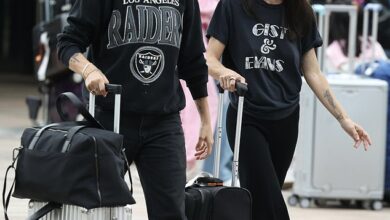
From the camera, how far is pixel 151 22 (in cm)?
452

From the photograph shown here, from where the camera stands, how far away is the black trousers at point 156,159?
454 cm

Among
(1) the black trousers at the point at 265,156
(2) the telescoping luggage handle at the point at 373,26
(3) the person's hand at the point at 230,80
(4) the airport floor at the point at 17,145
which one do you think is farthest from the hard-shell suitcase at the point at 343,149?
(3) the person's hand at the point at 230,80

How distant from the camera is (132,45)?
4.50 m

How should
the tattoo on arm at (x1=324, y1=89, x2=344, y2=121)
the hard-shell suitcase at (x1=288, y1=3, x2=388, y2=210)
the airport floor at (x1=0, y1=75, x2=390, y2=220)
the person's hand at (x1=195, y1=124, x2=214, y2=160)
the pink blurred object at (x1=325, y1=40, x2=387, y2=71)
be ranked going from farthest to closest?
the pink blurred object at (x1=325, y1=40, x2=387, y2=71), the hard-shell suitcase at (x1=288, y1=3, x2=388, y2=210), the airport floor at (x1=0, y1=75, x2=390, y2=220), the tattoo on arm at (x1=324, y1=89, x2=344, y2=121), the person's hand at (x1=195, y1=124, x2=214, y2=160)

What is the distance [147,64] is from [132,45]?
98 millimetres

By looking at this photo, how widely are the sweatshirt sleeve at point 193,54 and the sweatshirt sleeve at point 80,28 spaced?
1.43 ft

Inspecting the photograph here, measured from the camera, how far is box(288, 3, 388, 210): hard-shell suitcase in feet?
26.5

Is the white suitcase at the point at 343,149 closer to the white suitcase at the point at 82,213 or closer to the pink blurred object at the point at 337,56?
the pink blurred object at the point at 337,56

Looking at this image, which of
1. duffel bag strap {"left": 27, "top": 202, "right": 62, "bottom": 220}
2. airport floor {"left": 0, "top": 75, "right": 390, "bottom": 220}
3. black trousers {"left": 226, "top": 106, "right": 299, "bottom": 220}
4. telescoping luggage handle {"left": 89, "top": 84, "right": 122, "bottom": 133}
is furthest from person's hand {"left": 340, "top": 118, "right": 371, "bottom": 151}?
airport floor {"left": 0, "top": 75, "right": 390, "bottom": 220}

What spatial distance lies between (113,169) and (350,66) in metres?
4.63

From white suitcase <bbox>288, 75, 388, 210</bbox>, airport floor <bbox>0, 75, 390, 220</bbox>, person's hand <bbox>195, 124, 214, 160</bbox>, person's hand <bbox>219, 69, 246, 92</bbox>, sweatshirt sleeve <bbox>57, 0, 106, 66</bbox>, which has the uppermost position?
sweatshirt sleeve <bbox>57, 0, 106, 66</bbox>

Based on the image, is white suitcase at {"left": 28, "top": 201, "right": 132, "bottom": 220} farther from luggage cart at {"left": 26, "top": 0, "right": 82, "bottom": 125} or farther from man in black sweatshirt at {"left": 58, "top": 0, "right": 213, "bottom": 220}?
luggage cart at {"left": 26, "top": 0, "right": 82, "bottom": 125}

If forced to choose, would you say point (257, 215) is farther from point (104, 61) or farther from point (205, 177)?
point (104, 61)

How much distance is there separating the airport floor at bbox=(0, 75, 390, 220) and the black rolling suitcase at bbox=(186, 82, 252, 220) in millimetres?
2445
